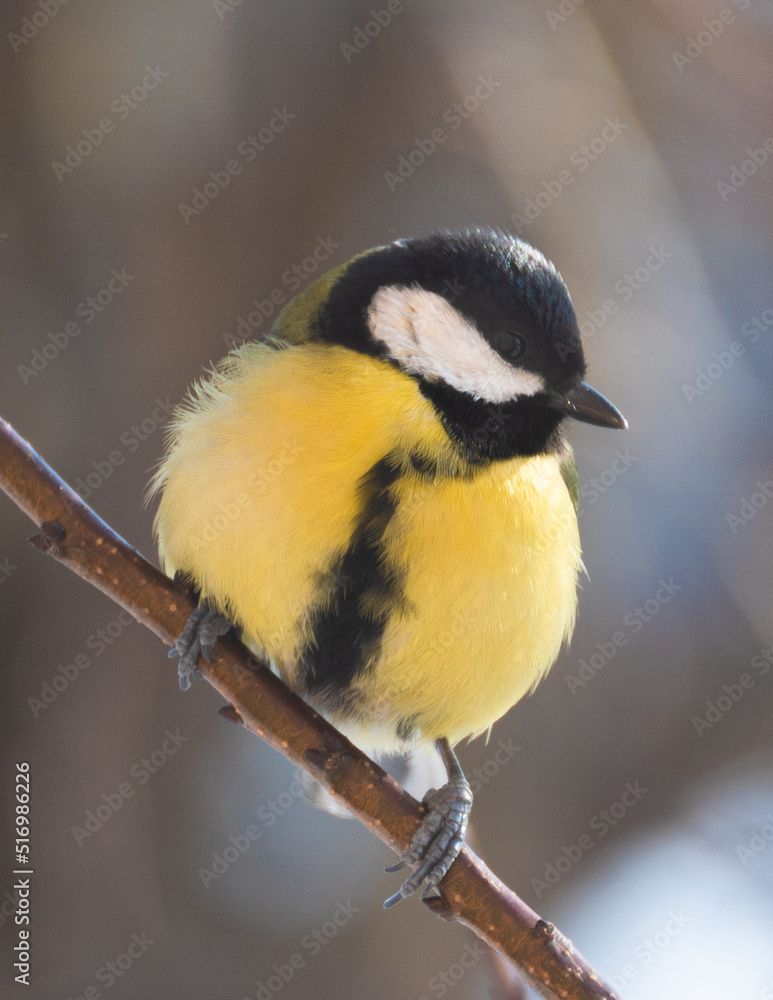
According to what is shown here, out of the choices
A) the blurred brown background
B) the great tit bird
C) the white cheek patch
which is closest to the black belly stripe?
the great tit bird

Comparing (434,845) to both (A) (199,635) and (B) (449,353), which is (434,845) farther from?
(B) (449,353)

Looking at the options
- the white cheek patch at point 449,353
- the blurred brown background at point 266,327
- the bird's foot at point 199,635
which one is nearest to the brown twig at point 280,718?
the bird's foot at point 199,635

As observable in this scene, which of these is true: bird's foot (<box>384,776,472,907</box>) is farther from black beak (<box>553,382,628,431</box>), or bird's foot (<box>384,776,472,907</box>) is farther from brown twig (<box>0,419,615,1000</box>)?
black beak (<box>553,382,628,431</box>)

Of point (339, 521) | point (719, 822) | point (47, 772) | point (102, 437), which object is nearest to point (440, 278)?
point (339, 521)

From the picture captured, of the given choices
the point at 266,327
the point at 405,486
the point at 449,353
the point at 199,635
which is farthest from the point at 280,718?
the point at 266,327

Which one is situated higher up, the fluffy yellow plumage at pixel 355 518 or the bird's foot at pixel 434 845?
the fluffy yellow plumage at pixel 355 518

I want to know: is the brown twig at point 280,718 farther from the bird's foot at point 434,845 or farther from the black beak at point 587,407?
the black beak at point 587,407

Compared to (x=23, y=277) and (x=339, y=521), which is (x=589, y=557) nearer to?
(x=339, y=521)
